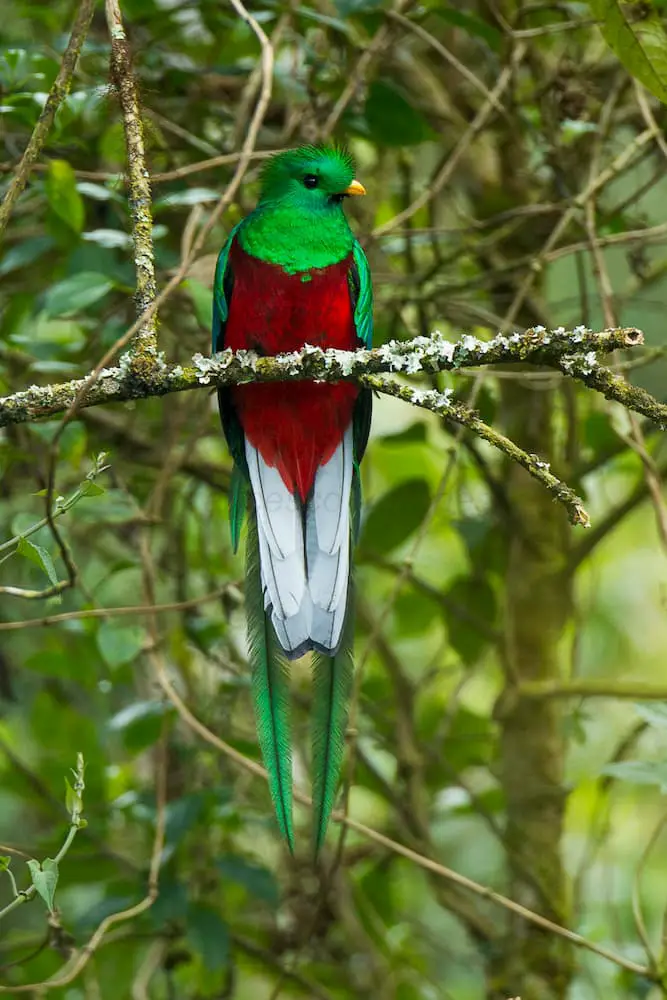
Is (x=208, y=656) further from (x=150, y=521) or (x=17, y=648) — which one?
(x=17, y=648)

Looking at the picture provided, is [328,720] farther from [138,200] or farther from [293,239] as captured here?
[293,239]

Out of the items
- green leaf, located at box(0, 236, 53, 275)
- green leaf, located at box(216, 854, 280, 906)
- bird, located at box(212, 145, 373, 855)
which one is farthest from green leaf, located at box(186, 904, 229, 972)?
green leaf, located at box(0, 236, 53, 275)

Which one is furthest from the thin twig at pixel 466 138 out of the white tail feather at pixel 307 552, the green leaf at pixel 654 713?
the green leaf at pixel 654 713

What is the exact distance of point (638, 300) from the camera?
328cm

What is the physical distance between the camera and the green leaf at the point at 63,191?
8.27ft

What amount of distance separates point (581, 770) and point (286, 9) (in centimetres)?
259

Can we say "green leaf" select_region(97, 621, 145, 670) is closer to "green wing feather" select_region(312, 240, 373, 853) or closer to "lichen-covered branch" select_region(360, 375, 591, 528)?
"green wing feather" select_region(312, 240, 373, 853)

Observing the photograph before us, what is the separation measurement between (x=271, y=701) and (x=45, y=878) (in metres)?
0.58

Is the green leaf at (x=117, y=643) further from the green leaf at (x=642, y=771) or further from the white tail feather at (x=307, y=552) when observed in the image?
the green leaf at (x=642, y=771)

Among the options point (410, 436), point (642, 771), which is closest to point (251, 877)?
point (642, 771)

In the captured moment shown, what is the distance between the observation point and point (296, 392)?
2.62m

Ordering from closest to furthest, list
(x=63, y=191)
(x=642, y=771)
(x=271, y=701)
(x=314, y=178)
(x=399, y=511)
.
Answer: (x=271, y=701) < (x=642, y=771) < (x=63, y=191) < (x=314, y=178) < (x=399, y=511)

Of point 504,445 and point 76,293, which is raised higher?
point 76,293

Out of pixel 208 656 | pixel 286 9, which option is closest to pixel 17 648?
pixel 208 656
